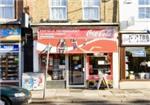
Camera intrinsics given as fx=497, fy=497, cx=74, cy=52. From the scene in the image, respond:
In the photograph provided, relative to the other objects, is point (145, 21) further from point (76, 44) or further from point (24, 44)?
point (24, 44)

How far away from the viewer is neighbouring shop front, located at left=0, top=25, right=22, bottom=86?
2702cm

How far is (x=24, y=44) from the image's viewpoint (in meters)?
27.4

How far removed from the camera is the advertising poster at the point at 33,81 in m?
26.0

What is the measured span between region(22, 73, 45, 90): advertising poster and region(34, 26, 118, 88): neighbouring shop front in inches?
32.1

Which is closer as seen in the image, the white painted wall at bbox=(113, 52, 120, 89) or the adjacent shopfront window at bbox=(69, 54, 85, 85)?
the white painted wall at bbox=(113, 52, 120, 89)

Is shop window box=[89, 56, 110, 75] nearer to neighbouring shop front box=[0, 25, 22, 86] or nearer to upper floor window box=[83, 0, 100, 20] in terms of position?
upper floor window box=[83, 0, 100, 20]

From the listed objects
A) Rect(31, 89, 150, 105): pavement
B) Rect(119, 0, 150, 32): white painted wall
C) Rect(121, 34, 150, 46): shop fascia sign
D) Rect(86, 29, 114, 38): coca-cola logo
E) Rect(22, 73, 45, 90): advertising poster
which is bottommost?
Rect(31, 89, 150, 105): pavement

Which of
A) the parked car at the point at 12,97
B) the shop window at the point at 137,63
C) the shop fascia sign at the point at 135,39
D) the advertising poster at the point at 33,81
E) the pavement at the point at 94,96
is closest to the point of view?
the parked car at the point at 12,97

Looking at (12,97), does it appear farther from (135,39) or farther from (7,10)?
(135,39)

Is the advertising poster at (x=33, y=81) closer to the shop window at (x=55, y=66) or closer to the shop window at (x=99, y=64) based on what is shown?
the shop window at (x=55, y=66)

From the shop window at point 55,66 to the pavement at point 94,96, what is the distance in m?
1.33

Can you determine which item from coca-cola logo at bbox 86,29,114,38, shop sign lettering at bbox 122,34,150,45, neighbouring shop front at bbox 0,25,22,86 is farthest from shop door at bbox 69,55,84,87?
neighbouring shop front at bbox 0,25,22,86

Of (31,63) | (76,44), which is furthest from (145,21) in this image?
(31,63)

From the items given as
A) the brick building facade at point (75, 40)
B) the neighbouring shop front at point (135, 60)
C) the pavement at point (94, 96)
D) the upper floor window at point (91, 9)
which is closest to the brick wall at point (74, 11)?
the brick building facade at point (75, 40)
